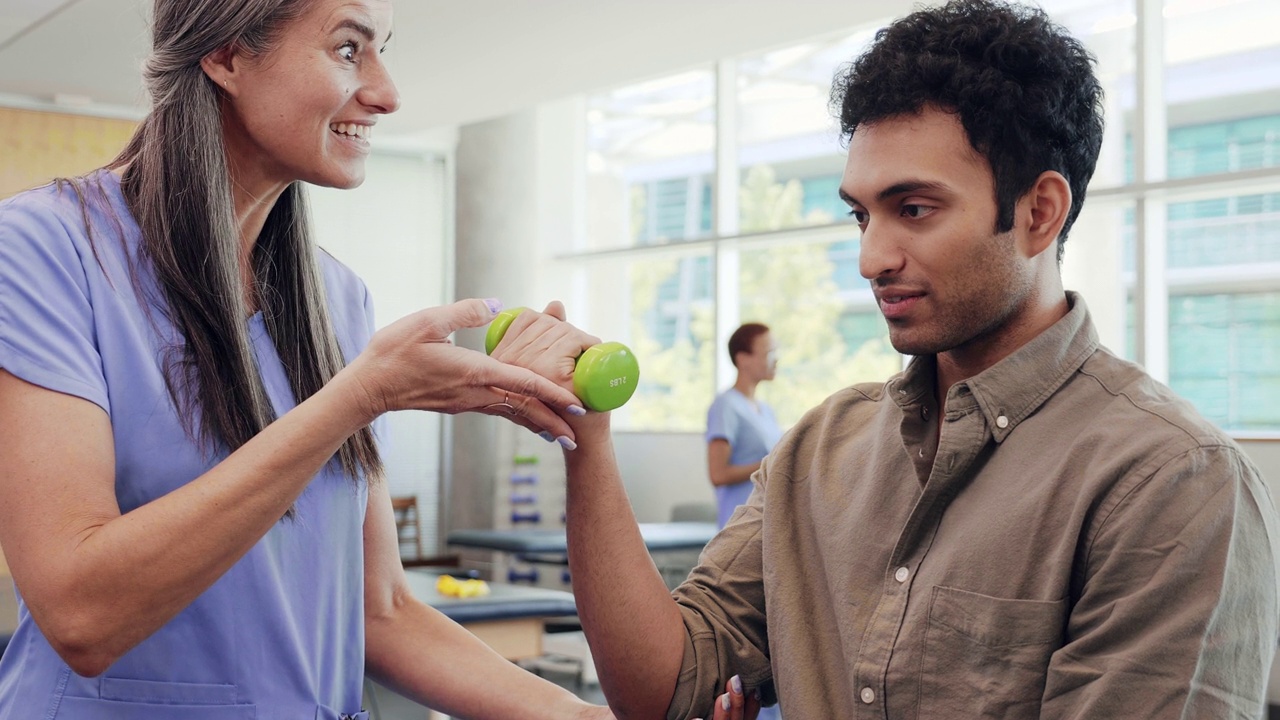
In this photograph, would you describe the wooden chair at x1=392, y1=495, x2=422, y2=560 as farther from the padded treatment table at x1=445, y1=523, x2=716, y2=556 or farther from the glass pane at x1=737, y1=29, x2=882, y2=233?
the glass pane at x1=737, y1=29, x2=882, y2=233

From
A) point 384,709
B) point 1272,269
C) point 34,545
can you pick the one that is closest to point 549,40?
point 384,709

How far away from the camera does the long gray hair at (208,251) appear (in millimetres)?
1218

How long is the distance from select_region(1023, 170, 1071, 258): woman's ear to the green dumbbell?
47cm

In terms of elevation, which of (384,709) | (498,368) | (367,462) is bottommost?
(384,709)

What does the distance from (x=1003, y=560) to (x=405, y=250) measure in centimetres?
809

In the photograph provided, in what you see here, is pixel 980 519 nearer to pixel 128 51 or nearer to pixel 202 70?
pixel 202 70

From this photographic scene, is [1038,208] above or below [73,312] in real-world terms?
above

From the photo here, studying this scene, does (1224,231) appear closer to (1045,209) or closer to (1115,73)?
(1115,73)

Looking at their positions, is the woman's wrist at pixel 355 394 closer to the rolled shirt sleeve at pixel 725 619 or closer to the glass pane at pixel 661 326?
the rolled shirt sleeve at pixel 725 619

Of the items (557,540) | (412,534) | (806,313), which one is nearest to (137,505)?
(557,540)

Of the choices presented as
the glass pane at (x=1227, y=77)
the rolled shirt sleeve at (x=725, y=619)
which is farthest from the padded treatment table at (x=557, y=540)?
the rolled shirt sleeve at (x=725, y=619)

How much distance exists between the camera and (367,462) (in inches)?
54.1

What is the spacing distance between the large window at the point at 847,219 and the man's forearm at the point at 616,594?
14.5ft

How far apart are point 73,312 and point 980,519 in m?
0.93
